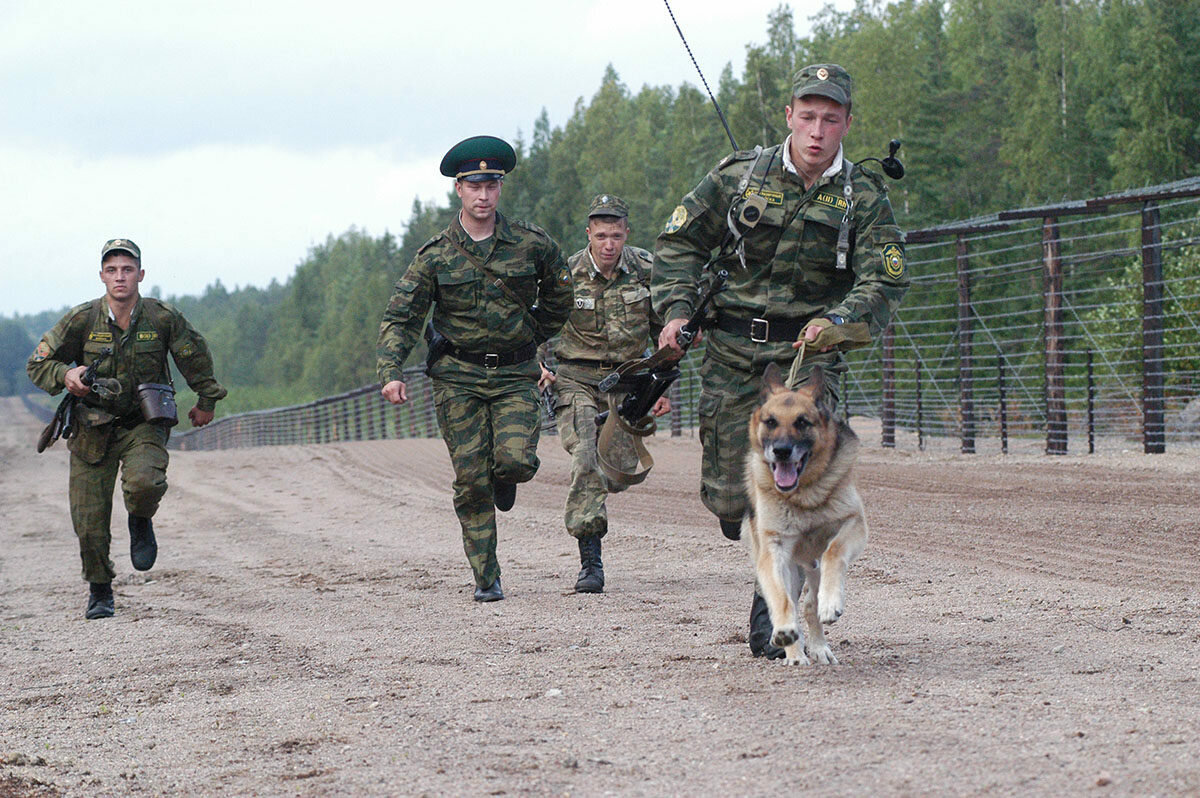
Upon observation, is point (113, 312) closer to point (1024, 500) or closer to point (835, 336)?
point (835, 336)

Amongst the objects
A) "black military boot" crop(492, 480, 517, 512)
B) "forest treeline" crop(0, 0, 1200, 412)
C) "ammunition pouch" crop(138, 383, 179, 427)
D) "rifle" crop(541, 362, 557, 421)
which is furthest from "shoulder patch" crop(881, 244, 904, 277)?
"forest treeline" crop(0, 0, 1200, 412)

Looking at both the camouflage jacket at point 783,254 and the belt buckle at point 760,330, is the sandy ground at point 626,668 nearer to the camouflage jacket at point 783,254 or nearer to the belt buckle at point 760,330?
the belt buckle at point 760,330

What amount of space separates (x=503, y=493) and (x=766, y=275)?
10.2 feet

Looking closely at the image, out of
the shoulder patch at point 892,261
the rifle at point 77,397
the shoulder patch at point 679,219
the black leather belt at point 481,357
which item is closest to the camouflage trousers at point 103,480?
the rifle at point 77,397

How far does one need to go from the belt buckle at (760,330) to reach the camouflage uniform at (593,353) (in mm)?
2918

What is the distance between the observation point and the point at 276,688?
19.6 feet

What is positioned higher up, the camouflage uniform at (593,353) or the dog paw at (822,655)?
the camouflage uniform at (593,353)

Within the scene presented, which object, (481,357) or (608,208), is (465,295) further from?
(608,208)

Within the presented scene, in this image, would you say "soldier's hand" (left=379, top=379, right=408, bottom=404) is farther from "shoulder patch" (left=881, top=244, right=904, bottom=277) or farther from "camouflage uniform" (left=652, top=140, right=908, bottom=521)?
"shoulder patch" (left=881, top=244, right=904, bottom=277)

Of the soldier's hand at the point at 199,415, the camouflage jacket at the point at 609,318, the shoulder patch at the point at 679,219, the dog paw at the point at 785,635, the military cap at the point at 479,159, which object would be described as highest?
the military cap at the point at 479,159

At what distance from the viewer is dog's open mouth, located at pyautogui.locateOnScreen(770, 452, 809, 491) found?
543cm

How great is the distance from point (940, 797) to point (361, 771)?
1807mm

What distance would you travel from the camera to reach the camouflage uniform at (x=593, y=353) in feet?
29.3

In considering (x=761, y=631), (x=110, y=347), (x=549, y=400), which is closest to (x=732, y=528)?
(x=761, y=631)
